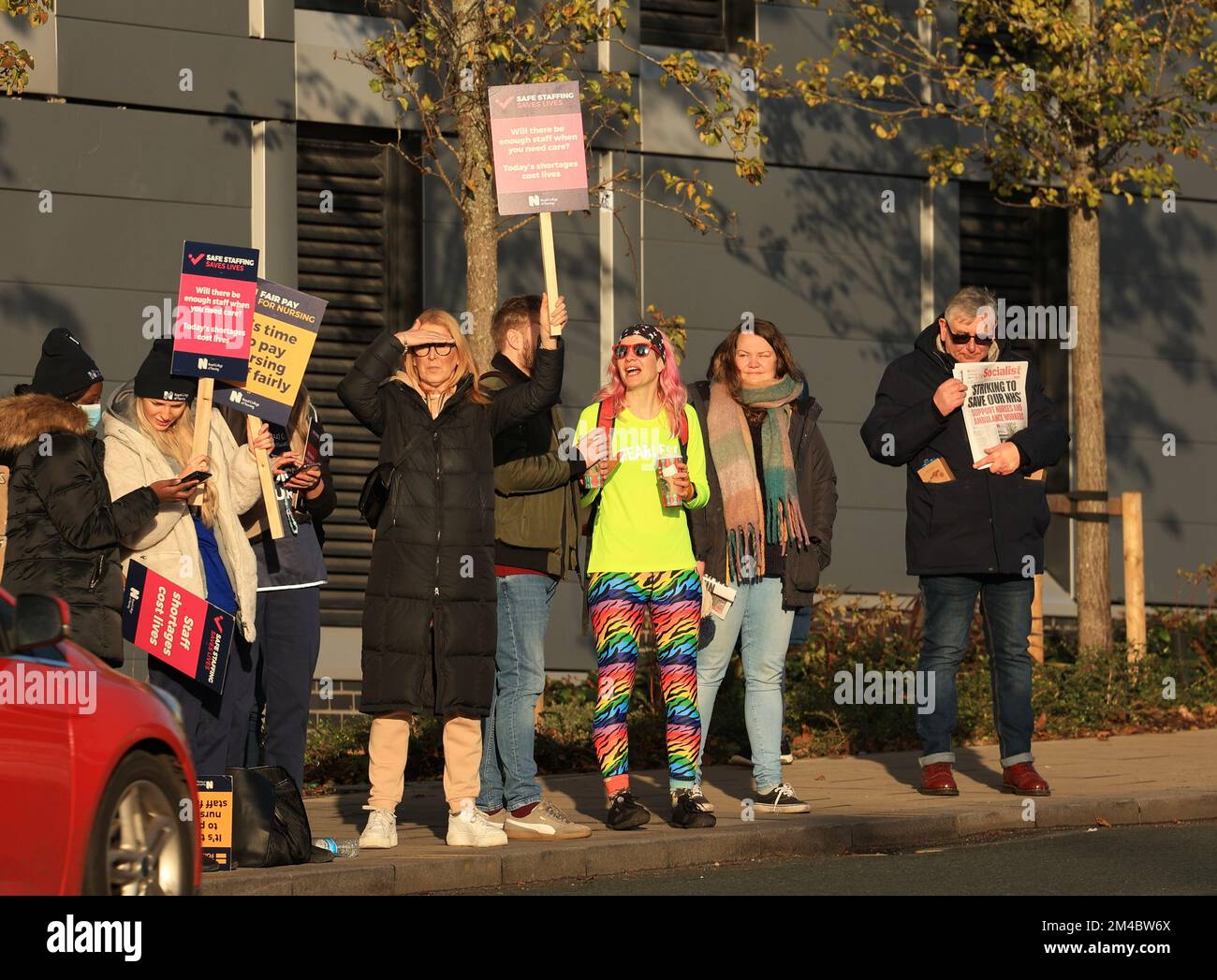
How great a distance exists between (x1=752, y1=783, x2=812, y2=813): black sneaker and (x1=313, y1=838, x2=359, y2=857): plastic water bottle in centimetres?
216

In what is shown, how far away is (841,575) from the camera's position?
728 inches

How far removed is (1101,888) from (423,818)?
3.70 meters

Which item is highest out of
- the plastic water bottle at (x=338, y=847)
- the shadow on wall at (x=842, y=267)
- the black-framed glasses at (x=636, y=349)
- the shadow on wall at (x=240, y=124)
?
the shadow on wall at (x=240, y=124)

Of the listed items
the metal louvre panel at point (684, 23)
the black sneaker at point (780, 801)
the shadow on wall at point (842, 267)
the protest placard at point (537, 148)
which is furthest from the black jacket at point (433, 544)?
the metal louvre panel at point (684, 23)

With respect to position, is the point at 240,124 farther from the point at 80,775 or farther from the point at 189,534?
the point at 80,775

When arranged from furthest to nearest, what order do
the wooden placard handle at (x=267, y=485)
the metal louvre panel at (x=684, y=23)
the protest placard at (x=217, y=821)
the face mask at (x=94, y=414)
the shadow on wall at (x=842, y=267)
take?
the shadow on wall at (x=842, y=267), the metal louvre panel at (x=684, y=23), the face mask at (x=94, y=414), the wooden placard handle at (x=267, y=485), the protest placard at (x=217, y=821)

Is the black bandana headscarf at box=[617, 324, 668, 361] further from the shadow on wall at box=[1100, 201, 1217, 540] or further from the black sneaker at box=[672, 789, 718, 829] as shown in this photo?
the shadow on wall at box=[1100, 201, 1217, 540]

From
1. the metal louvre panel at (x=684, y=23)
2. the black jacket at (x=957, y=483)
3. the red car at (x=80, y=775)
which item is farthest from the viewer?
the metal louvre panel at (x=684, y=23)

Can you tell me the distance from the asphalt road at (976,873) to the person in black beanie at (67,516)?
1.94m

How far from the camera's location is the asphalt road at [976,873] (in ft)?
28.2

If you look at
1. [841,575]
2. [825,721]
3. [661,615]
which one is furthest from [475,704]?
[841,575]

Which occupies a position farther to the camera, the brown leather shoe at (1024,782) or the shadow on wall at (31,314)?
the shadow on wall at (31,314)

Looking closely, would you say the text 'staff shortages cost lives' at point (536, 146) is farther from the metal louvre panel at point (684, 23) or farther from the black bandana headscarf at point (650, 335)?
the metal louvre panel at point (684, 23)

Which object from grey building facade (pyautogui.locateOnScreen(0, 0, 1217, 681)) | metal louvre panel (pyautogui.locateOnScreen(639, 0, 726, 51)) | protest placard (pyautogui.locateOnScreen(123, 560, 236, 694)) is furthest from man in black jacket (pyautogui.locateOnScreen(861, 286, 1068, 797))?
metal louvre panel (pyautogui.locateOnScreen(639, 0, 726, 51))
